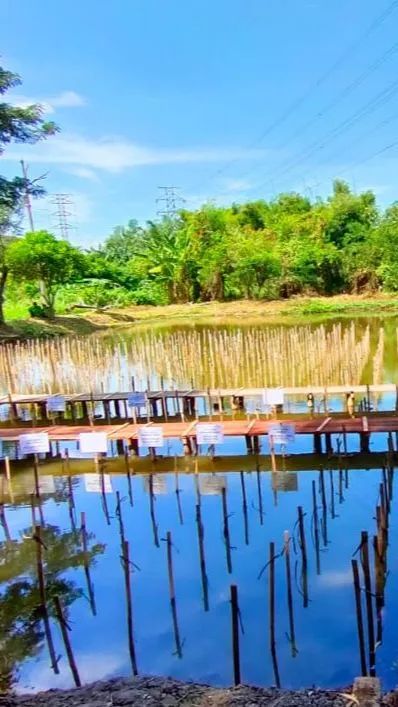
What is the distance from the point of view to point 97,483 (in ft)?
28.1

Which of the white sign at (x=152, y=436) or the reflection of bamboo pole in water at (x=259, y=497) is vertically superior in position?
the white sign at (x=152, y=436)

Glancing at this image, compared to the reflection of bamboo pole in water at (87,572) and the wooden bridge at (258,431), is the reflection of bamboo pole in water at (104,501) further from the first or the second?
the wooden bridge at (258,431)

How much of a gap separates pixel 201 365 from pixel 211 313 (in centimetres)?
1898

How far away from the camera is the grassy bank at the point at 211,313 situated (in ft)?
91.7

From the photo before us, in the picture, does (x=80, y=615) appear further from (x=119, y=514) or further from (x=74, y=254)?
(x=74, y=254)

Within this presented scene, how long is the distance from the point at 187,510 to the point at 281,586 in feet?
7.06

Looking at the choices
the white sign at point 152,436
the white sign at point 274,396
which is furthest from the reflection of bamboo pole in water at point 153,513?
the white sign at point 274,396

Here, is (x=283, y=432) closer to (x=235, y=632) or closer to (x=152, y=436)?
(x=152, y=436)

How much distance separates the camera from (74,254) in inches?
1112

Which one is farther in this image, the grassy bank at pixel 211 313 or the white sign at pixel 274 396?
the grassy bank at pixel 211 313

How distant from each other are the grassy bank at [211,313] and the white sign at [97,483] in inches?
670

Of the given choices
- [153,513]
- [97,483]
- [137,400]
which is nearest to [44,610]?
[153,513]

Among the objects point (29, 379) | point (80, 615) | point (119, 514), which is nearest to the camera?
point (80, 615)

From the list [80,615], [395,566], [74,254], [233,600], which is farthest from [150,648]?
[74,254]
